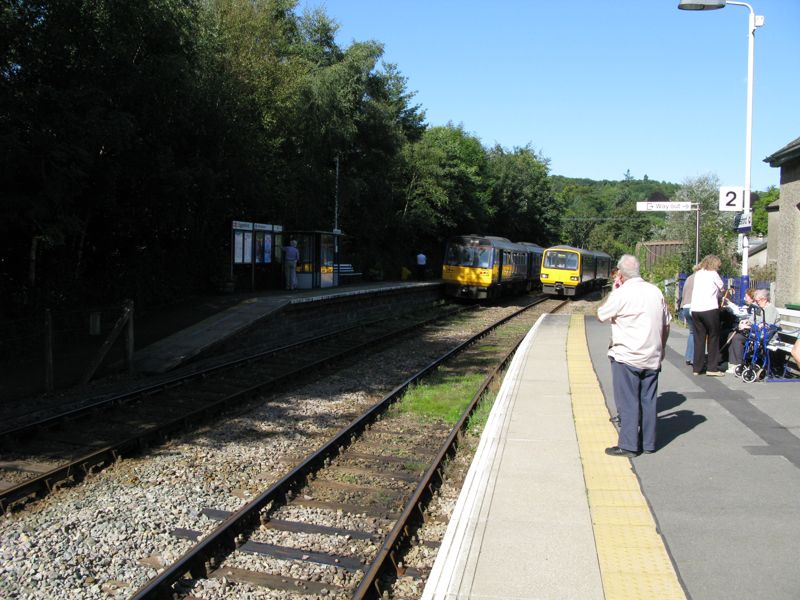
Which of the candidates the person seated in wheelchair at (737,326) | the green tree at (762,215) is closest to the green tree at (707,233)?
the person seated in wheelchair at (737,326)

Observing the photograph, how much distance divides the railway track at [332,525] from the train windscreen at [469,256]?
2015 centimetres

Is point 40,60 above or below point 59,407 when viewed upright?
above

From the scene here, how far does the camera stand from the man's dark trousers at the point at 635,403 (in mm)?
5891

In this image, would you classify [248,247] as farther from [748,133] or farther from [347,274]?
[748,133]

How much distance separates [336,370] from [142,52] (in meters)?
8.14

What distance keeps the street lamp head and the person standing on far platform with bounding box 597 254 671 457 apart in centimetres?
737

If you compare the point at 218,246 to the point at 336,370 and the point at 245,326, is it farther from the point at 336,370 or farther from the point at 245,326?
the point at 336,370

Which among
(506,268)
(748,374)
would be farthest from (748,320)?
(506,268)

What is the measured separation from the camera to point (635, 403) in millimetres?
5902

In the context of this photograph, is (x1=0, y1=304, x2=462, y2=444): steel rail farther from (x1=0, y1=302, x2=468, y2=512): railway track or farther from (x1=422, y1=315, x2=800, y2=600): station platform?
(x1=422, y1=315, x2=800, y2=600): station platform

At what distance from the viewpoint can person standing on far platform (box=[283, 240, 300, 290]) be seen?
21.7 m

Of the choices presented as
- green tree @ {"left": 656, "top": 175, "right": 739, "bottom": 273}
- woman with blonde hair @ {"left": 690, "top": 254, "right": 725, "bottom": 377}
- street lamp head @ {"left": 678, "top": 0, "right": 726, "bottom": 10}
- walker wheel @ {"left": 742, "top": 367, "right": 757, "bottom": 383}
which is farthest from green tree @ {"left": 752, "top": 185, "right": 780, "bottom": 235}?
walker wheel @ {"left": 742, "top": 367, "right": 757, "bottom": 383}

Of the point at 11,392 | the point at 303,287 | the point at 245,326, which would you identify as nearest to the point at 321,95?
the point at 303,287

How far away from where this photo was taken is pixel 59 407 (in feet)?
30.6
